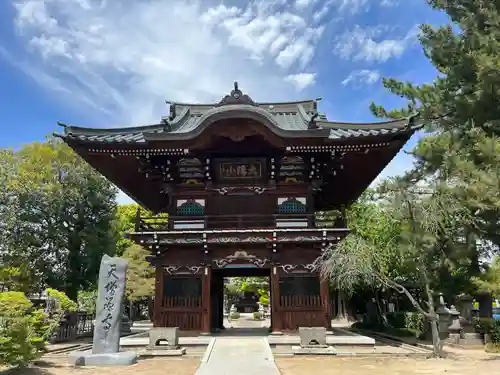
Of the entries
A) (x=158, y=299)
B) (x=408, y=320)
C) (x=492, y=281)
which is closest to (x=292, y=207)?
(x=158, y=299)

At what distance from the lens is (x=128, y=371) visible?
35.0ft

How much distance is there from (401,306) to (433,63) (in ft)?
57.3

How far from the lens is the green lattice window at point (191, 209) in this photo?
16422 millimetres

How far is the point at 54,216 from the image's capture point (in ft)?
Answer: 75.6

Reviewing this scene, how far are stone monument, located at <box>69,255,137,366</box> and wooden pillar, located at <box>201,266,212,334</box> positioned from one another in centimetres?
334

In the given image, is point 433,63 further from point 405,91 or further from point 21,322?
point 21,322

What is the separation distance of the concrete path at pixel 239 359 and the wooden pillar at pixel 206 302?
1.08m

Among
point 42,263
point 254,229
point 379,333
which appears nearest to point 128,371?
point 254,229

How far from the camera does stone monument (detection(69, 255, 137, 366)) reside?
459 inches

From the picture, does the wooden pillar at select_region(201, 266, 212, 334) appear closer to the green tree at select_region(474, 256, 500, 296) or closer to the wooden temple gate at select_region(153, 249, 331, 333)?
the wooden temple gate at select_region(153, 249, 331, 333)

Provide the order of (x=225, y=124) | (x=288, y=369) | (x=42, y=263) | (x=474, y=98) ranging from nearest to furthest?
(x=288, y=369)
(x=225, y=124)
(x=474, y=98)
(x=42, y=263)

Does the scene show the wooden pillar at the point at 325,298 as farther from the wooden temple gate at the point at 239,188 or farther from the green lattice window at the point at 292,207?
the green lattice window at the point at 292,207

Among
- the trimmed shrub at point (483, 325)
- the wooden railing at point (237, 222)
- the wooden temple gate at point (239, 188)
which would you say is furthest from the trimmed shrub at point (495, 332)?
the wooden railing at point (237, 222)

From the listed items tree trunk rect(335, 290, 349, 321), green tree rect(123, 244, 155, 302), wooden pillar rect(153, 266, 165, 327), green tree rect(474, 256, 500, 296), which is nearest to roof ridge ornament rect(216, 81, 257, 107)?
wooden pillar rect(153, 266, 165, 327)
